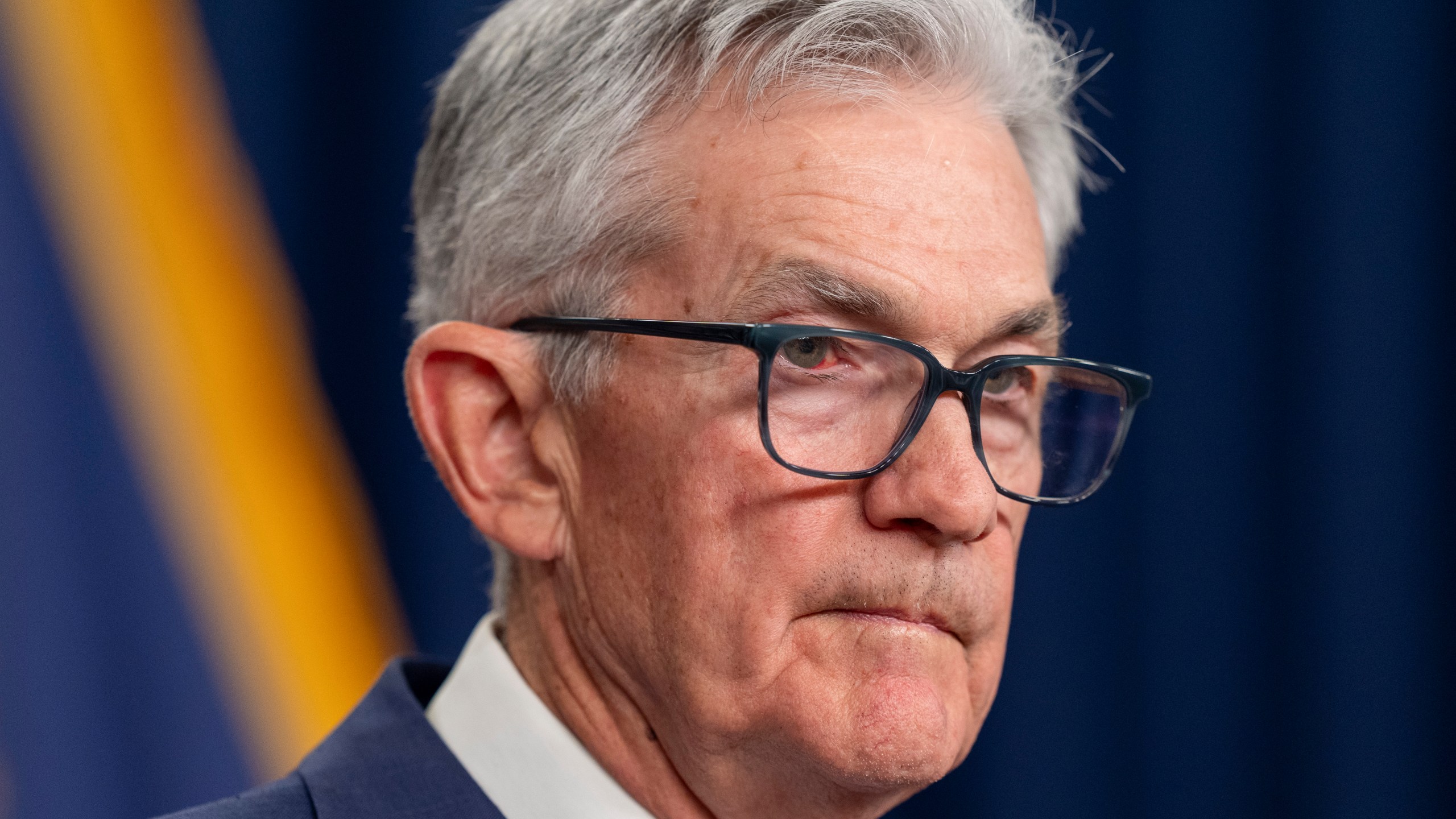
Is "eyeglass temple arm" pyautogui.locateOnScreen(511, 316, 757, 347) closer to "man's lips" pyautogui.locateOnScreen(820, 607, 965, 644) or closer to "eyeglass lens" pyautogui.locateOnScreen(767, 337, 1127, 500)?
"eyeglass lens" pyautogui.locateOnScreen(767, 337, 1127, 500)

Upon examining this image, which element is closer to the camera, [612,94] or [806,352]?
[806,352]

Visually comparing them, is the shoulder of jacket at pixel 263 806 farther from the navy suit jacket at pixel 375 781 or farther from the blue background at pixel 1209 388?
the blue background at pixel 1209 388

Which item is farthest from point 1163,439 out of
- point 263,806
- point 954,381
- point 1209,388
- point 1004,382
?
point 263,806

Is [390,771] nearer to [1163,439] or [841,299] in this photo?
[841,299]

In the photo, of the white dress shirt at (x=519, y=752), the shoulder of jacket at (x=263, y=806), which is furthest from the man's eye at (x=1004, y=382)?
the shoulder of jacket at (x=263, y=806)

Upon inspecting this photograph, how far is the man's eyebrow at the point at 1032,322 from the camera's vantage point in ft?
4.12

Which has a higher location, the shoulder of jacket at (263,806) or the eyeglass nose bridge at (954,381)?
the eyeglass nose bridge at (954,381)

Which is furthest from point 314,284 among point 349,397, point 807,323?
point 807,323

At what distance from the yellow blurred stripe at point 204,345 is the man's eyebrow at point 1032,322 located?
65.1 inches

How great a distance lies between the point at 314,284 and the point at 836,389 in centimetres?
182

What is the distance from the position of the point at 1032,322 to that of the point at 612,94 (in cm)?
51

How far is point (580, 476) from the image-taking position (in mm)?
1281

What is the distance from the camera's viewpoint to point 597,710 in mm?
1305

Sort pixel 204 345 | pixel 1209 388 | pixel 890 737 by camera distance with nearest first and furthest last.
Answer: pixel 890 737 < pixel 204 345 < pixel 1209 388
